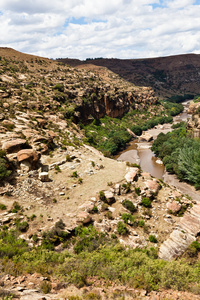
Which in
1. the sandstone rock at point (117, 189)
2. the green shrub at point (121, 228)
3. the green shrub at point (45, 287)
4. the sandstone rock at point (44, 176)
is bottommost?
the green shrub at point (121, 228)

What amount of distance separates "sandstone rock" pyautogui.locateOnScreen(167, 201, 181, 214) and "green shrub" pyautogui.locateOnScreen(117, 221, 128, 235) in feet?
25.8

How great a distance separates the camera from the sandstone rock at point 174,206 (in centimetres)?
2412

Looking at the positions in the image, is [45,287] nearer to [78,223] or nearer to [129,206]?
[78,223]

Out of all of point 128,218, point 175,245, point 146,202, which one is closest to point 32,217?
point 128,218

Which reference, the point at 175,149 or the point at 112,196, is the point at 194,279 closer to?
the point at 112,196

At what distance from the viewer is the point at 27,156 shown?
23859mm

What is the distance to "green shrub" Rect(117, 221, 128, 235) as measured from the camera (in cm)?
1950

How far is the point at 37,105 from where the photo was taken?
1692 inches

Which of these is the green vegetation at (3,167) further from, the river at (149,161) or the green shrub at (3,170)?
the river at (149,161)

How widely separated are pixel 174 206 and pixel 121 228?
916cm

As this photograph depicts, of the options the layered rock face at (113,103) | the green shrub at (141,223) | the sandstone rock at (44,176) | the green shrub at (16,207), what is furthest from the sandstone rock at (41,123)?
the green shrub at (141,223)

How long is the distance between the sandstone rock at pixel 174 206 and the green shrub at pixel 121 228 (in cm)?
787

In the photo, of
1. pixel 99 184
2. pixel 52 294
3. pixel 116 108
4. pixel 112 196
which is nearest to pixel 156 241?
pixel 112 196

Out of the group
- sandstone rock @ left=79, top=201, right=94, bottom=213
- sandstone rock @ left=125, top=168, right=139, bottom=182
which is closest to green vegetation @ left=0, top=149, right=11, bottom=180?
sandstone rock @ left=79, top=201, right=94, bottom=213
